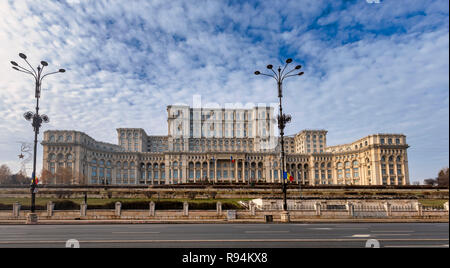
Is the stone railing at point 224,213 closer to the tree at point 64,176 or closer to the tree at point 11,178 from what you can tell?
the tree at point 11,178

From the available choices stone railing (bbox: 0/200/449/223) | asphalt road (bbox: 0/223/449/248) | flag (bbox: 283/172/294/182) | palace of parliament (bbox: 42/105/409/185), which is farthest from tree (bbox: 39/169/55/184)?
flag (bbox: 283/172/294/182)

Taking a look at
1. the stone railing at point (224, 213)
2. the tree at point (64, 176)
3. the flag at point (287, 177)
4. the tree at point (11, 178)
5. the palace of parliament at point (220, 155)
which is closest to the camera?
the flag at point (287, 177)

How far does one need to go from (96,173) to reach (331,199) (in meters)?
105

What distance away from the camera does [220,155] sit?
121 meters

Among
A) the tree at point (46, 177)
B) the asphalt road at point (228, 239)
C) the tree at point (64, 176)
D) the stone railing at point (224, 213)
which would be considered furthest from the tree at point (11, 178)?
the asphalt road at point (228, 239)

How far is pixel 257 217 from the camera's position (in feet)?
84.3

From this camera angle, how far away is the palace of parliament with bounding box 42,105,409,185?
10838 centimetres

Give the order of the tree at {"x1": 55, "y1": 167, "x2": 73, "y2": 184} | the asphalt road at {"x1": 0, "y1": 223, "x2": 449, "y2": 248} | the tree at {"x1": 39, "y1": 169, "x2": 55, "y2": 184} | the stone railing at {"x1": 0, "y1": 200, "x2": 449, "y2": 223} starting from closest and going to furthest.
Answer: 1. the asphalt road at {"x1": 0, "y1": 223, "x2": 449, "y2": 248}
2. the stone railing at {"x1": 0, "y1": 200, "x2": 449, "y2": 223}
3. the tree at {"x1": 39, "y1": 169, "x2": 55, "y2": 184}
4. the tree at {"x1": 55, "y1": 167, "x2": 73, "y2": 184}

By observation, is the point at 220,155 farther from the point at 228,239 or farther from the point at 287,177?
the point at 228,239

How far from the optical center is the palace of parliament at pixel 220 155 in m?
108

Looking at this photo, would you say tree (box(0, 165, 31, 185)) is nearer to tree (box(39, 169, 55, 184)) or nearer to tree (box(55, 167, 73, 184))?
tree (box(39, 169, 55, 184))

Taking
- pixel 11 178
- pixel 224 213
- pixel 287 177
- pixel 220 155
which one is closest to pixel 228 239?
pixel 287 177

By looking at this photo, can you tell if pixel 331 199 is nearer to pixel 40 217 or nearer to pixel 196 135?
pixel 40 217
